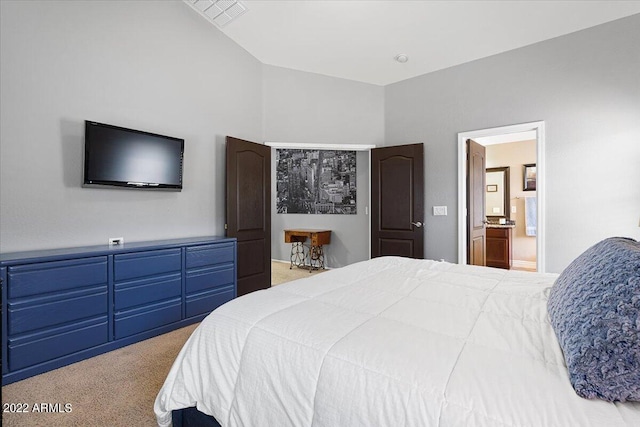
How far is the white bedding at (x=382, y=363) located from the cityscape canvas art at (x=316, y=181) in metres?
4.33

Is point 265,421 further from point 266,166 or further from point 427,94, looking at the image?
point 427,94

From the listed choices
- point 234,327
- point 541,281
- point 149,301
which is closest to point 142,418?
point 234,327

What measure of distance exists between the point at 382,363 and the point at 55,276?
2411mm

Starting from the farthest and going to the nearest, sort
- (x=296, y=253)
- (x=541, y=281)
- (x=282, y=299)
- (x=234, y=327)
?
1. (x=296, y=253)
2. (x=541, y=281)
3. (x=282, y=299)
4. (x=234, y=327)

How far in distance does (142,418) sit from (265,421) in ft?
3.51

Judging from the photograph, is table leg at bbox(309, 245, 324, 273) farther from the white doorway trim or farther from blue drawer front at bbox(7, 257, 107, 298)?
blue drawer front at bbox(7, 257, 107, 298)

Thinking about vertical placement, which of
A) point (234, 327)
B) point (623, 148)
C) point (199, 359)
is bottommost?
point (199, 359)

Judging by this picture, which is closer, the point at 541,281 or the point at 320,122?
the point at 541,281

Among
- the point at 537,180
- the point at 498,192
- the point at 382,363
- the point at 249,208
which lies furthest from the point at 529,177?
the point at 382,363

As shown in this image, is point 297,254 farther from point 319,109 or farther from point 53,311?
point 53,311

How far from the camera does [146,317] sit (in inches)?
106

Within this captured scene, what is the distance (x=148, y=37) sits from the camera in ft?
→ 10.1

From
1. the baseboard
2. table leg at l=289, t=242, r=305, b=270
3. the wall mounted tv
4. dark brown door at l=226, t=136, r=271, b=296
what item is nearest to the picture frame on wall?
the baseboard

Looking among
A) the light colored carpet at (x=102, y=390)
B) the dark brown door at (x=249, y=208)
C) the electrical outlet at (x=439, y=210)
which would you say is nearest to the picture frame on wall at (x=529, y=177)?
the electrical outlet at (x=439, y=210)
